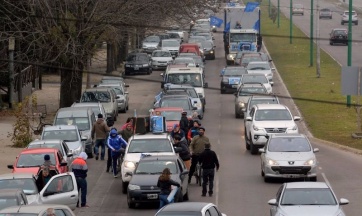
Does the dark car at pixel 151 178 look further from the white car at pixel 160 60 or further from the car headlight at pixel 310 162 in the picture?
the white car at pixel 160 60

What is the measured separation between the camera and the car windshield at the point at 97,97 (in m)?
45.4

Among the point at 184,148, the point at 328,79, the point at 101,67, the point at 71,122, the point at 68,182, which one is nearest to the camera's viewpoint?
the point at 68,182

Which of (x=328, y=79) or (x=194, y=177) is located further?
(x=328, y=79)

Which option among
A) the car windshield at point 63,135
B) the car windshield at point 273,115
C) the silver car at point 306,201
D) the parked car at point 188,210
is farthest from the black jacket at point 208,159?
the car windshield at point 273,115

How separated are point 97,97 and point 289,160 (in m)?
18.4

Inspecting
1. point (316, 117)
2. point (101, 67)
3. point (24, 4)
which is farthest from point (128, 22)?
point (101, 67)

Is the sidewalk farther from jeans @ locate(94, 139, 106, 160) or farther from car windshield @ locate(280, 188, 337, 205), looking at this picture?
car windshield @ locate(280, 188, 337, 205)

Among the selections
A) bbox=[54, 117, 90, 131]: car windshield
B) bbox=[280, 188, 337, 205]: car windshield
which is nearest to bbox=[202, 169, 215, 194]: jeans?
bbox=[280, 188, 337, 205]: car windshield

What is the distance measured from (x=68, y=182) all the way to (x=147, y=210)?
8.96 feet

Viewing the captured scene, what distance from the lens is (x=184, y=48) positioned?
2940 inches

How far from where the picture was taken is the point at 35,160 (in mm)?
28344

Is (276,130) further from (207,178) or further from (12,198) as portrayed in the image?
(12,198)

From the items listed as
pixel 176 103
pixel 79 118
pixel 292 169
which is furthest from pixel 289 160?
pixel 176 103

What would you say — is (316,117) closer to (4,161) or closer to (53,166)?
(4,161)
